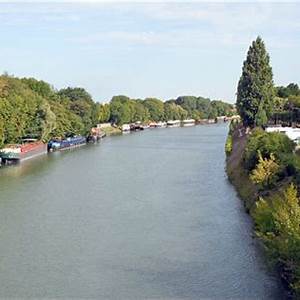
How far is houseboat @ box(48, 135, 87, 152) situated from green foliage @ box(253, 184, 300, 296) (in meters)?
28.9

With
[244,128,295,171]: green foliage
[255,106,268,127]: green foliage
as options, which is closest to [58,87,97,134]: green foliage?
[255,106,268,127]: green foliage

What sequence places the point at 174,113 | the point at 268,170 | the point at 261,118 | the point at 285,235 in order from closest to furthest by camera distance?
the point at 285,235
the point at 268,170
the point at 261,118
the point at 174,113

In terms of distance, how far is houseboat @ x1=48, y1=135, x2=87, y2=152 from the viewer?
39.2 metres

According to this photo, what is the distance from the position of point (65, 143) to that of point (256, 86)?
14.9 metres

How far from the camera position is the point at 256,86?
30750 mm

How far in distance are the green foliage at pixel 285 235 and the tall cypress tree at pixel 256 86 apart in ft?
66.3

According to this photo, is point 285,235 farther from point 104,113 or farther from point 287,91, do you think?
point 104,113

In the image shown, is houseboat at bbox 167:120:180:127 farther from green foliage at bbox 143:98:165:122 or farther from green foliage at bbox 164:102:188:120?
green foliage at bbox 143:98:165:122

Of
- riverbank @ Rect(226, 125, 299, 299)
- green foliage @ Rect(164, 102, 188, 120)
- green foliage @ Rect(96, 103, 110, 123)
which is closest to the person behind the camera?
riverbank @ Rect(226, 125, 299, 299)

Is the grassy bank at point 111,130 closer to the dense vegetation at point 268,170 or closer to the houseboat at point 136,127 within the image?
the houseboat at point 136,127

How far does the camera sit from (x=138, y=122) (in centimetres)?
7475

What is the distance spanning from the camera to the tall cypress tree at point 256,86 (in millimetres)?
30812

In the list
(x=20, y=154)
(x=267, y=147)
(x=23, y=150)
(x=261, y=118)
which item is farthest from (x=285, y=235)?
(x=23, y=150)

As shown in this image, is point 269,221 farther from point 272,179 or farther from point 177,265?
point 272,179
